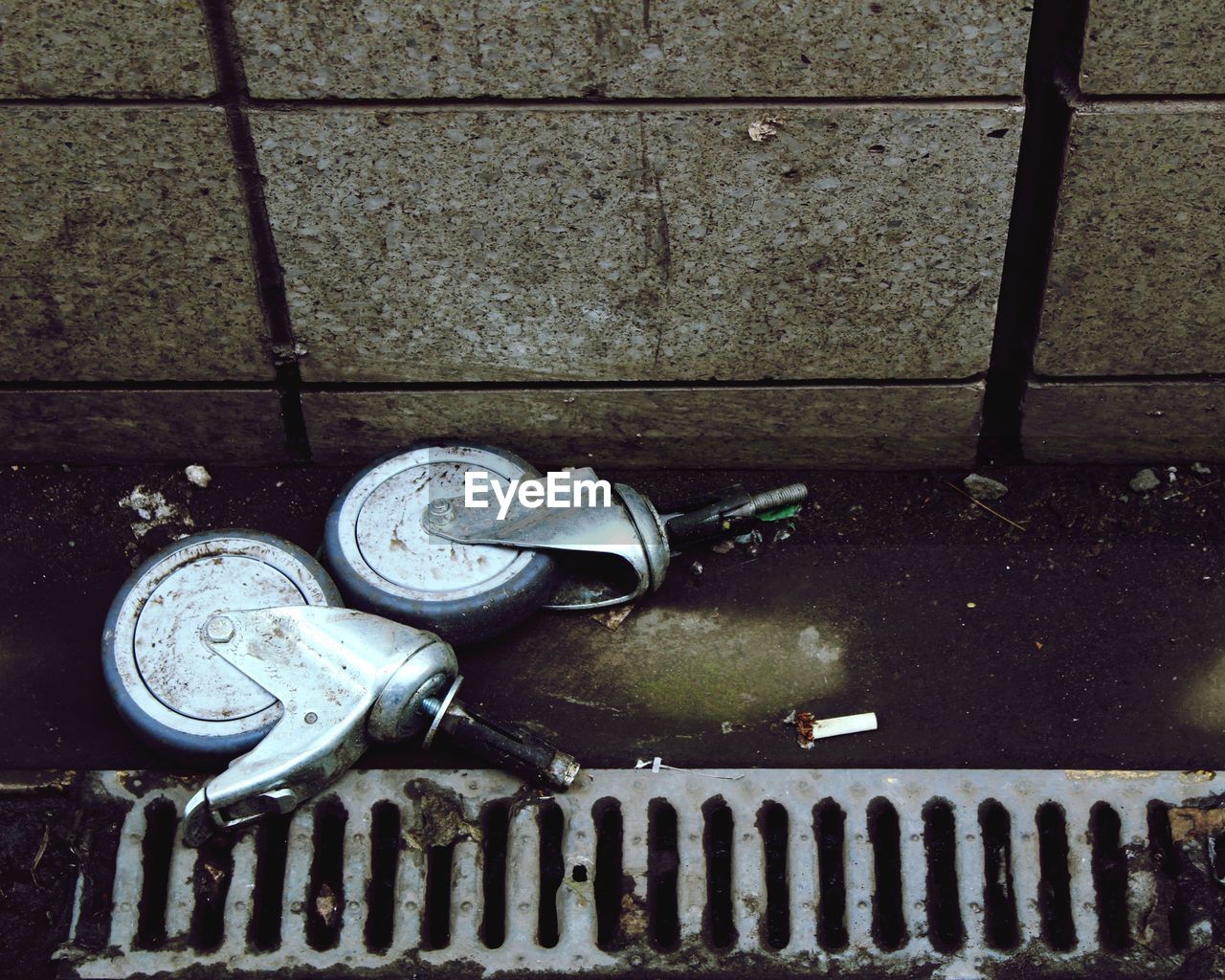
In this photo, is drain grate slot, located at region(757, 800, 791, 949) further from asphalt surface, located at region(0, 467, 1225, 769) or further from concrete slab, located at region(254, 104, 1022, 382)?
concrete slab, located at region(254, 104, 1022, 382)

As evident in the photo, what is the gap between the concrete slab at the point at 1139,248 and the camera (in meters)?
2.43

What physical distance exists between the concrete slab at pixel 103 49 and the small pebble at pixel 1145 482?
93.8 inches

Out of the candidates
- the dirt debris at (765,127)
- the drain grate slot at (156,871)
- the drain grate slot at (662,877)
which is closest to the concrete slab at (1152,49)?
the dirt debris at (765,127)

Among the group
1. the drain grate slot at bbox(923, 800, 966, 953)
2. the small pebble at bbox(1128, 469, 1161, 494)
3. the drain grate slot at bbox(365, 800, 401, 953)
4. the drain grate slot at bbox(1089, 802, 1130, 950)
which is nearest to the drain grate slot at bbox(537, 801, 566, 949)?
the drain grate slot at bbox(365, 800, 401, 953)

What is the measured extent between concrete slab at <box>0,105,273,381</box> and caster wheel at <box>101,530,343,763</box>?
0.48m

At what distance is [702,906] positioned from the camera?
8.02 feet

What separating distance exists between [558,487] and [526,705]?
21.2 inches

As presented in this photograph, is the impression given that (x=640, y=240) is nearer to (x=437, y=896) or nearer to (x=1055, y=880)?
(x=437, y=896)

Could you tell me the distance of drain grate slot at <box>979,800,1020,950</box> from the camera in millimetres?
2416

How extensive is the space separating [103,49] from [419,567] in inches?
49.2

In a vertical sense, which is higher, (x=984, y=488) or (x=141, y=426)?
(x=141, y=426)

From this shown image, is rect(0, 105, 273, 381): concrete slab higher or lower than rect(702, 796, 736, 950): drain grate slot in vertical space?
higher

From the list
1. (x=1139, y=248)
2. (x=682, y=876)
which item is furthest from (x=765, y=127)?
(x=682, y=876)

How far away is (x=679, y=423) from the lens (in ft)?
9.90
